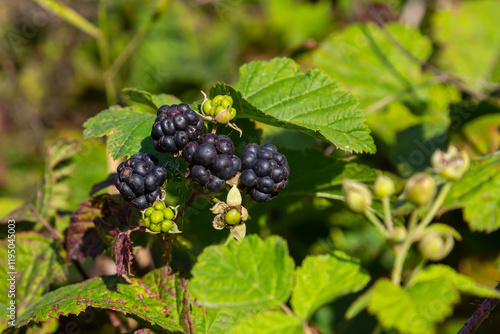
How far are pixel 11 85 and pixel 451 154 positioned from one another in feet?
15.6

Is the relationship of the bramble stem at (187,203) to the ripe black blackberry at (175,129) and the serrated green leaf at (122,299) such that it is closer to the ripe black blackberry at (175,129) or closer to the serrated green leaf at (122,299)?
the ripe black blackberry at (175,129)

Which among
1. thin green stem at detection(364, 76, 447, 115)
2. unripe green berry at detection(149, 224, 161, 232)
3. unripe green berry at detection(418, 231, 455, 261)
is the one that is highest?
unripe green berry at detection(418, 231, 455, 261)

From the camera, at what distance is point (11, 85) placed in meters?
4.74

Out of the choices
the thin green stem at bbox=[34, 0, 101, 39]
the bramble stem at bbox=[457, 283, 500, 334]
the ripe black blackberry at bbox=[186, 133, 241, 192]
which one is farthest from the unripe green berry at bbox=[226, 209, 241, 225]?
the thin green stem at bbox=[34, 0, 101, 39]

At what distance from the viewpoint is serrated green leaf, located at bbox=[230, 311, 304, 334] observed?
106cm

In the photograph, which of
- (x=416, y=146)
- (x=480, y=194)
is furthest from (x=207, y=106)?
(x=416, y=146)

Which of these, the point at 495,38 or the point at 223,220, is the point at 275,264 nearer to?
the point at 223,220

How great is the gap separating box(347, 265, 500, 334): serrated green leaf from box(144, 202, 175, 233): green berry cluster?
587 mm

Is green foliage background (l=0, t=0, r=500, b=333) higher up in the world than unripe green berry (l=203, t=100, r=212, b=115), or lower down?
lower down

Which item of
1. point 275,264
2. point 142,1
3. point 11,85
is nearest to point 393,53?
point 275,264

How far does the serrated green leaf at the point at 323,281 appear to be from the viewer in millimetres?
1119

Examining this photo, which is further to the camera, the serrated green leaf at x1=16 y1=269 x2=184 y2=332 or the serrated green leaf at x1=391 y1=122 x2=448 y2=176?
the serrated green leaf at x1=391 y1=122 x2=448 y2=176

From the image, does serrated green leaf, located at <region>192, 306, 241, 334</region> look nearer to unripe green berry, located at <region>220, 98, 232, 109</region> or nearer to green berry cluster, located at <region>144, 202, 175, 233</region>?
green berry cluster, located at <region>144, 202, 175, 233</region>

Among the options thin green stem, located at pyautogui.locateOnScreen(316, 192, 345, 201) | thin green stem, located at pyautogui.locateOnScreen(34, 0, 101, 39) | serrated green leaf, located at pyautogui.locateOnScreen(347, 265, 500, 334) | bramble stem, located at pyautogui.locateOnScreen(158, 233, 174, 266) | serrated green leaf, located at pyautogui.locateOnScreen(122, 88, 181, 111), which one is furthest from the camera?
thin green stem, located at pyautogui.locateOnScreen(34, 0, 101, 39)
